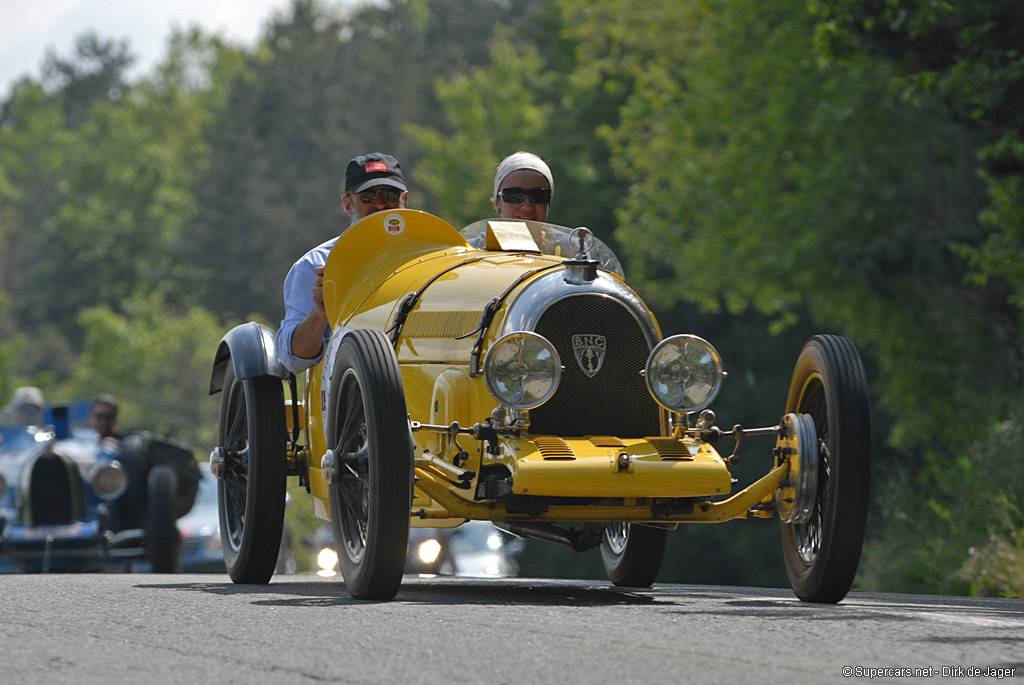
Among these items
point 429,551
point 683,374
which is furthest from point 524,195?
point 429,551

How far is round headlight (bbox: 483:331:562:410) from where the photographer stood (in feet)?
24.9

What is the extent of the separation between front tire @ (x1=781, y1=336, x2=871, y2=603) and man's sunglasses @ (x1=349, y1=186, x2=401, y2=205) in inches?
115

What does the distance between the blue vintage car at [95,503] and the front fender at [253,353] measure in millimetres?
5128

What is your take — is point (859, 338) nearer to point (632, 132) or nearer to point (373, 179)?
point (632, 132)

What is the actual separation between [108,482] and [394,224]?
22.4 feet

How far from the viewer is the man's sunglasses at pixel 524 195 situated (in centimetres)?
988

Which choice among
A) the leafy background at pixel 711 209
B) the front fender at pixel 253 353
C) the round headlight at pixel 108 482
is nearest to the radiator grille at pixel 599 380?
the front fender at pixel 253 353

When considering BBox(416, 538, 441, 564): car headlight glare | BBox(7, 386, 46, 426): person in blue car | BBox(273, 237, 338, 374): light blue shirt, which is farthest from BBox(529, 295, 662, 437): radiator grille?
BBox(416, 538, 441, 564): car headlight glare

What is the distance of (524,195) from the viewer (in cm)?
990

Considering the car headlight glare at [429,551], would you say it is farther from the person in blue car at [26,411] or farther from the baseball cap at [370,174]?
the baseball cap at [370,174]

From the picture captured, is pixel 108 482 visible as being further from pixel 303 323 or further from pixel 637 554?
pixel 637 554

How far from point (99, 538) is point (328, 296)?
667cm

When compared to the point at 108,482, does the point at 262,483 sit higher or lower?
higher

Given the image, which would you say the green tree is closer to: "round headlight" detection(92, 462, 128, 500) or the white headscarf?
"round headlight" detection(92, 462, 128, 500)
